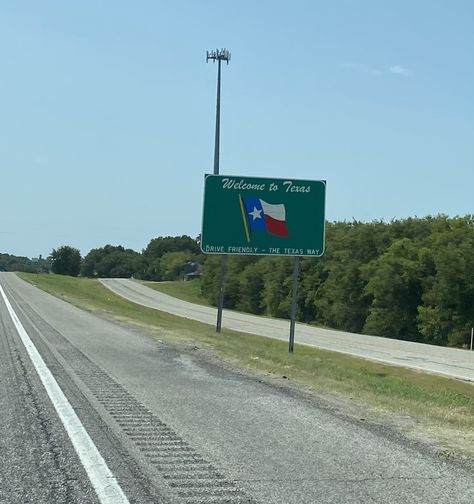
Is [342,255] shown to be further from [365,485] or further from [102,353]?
[365,485]

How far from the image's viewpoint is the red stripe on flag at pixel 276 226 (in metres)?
23.1

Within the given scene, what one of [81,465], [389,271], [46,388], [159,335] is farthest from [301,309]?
[81,465]

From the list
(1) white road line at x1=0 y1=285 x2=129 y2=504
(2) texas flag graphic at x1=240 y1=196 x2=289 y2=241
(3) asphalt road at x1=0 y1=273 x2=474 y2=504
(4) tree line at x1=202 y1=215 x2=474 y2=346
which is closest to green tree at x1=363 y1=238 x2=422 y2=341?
(4) tree line at x1=202 y1=215 x2=474 y2=346

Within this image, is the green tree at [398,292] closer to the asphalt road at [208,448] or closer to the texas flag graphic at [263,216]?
the texas flag graphic at [263,216]

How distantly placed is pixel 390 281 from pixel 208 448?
48.1m

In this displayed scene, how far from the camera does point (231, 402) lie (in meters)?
10.2

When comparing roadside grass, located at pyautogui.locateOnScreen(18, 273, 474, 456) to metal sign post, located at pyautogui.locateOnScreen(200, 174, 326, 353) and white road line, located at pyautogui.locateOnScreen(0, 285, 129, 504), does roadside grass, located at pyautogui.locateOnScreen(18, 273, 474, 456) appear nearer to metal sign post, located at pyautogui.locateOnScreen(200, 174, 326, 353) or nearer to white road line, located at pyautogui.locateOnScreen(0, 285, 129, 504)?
white road line, located at pyautogui.locateOnScreen(0, 285, 129, 504)

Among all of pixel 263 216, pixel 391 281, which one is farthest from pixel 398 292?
pixel 263 216

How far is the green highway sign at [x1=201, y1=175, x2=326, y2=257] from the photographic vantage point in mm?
22750

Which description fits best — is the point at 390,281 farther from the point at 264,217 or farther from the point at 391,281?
the point at 264,217

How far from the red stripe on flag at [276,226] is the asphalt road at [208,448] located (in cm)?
1059

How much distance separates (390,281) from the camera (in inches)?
2117

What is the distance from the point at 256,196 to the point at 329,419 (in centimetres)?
1499

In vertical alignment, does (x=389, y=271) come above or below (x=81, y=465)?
above
